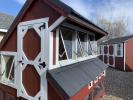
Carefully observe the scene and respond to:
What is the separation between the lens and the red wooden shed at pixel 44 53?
4395 mm

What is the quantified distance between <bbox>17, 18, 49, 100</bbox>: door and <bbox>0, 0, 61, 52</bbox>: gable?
156 mm

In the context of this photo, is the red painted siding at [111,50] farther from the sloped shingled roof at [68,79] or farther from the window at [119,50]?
the sloped shingled roof at [68,79]

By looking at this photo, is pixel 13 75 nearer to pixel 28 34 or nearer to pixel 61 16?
pixel 28 34

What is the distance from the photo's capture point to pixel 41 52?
470 cm

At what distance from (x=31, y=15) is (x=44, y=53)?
1.33 meters

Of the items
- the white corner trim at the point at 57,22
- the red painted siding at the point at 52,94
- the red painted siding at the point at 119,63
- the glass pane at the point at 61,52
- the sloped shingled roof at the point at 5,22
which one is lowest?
the red painted siding at the point at 119,63

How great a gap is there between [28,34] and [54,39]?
100cm

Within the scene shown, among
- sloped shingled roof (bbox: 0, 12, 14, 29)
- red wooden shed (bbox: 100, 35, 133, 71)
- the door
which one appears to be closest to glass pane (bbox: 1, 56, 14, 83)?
the door

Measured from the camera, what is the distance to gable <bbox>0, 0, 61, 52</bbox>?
14.9 feet

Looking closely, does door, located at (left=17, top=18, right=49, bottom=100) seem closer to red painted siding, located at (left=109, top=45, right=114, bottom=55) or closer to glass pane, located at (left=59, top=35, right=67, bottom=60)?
glass pane, located at (left=59, top=35, right=67, bottom=60)

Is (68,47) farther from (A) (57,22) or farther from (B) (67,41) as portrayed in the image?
(A) (57,22)

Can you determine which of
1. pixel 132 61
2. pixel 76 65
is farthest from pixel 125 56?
pixel 76 65

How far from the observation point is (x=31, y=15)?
5.14 m

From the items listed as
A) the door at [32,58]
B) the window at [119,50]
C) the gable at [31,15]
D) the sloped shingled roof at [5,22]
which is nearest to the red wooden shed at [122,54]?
the window at [119,50]
